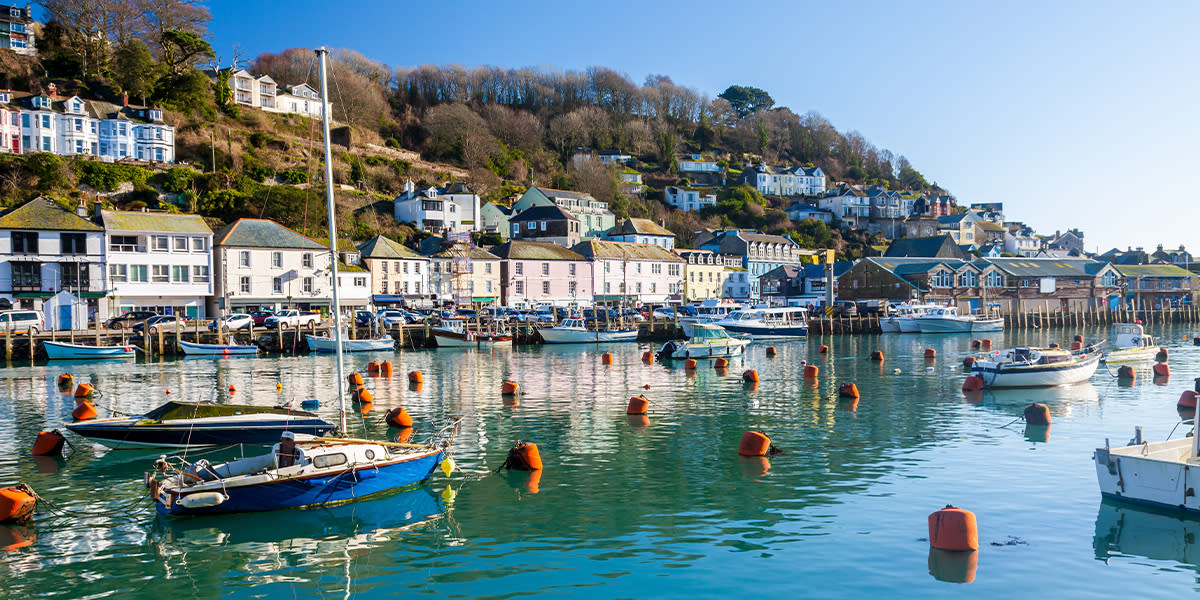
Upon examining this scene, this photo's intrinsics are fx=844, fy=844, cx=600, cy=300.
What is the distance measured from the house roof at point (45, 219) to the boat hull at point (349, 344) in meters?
21.6

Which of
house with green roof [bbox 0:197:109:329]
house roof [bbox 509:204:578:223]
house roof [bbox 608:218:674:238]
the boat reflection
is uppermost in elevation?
house roof [bbox 509:204:578:223]

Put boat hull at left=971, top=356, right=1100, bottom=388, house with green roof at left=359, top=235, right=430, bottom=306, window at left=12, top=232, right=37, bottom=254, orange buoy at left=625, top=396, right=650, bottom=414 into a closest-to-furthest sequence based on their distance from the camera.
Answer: orange buoy at left=625, top=396, right=650, bottom=414 → boat hull at left=971, top=356, right=1100, bottom=388 → window at left=12, top=232, right=37, bottom=254 → house with green roof at left=359, top=235, right=430, bottom=306

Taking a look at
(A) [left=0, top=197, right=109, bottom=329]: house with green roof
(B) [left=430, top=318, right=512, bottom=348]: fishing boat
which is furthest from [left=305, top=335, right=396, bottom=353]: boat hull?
(A) [left=0, top=197, right=109, bottom=329]: house with green roof

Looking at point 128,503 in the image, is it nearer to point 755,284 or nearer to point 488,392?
point 488,392

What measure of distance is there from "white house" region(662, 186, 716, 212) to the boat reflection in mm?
148577

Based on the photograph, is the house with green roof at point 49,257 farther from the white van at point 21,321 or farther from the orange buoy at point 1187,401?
the orange buoy at point 1187,401

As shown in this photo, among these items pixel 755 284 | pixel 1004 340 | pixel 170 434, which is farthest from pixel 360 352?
pixel 755 284

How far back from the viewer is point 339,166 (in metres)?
119

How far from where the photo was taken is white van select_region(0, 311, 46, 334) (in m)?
60.7

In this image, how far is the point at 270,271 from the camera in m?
80.1

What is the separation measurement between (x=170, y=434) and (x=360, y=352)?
40437 mm

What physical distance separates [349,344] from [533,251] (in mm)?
41240

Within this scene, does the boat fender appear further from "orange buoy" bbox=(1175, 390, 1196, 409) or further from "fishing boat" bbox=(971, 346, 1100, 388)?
"orange buoy" bbox=(1175, 390, 1196, 409)

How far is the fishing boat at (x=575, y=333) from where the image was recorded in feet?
245
